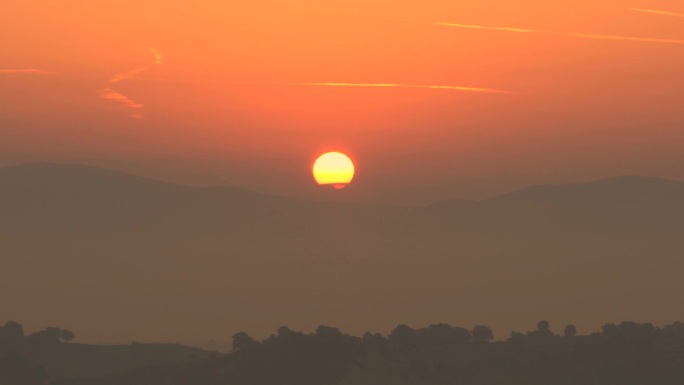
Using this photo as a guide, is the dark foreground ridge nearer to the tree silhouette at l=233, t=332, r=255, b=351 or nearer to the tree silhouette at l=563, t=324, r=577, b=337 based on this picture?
the tree silhouette at l=233, t=332, r=255, b=351

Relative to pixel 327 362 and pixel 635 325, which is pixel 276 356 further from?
pixel 635 325

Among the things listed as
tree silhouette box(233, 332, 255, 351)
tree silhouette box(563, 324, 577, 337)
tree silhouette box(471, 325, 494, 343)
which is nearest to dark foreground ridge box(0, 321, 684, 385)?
tree silhouette box(233, 332, 255, 351)

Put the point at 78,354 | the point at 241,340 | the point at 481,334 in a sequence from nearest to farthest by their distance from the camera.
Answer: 1. the point at 241,340
2. the point at 481,334
3. the point at 78,354

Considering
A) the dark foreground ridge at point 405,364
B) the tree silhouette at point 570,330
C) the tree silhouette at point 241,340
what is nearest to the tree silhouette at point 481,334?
the tree silhouette at point 570,330

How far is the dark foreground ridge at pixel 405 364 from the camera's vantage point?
14338 centimetres

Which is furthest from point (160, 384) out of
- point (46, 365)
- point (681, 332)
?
point (681, 332)

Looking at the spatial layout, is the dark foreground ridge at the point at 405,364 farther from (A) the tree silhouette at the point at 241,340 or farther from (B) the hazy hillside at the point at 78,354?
→ (B) the hazy hillside at the point at 78,354

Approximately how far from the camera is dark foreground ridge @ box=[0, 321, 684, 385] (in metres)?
143

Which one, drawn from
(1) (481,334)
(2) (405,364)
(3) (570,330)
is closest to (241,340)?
(2) (405,364)

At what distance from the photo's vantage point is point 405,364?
147750mm

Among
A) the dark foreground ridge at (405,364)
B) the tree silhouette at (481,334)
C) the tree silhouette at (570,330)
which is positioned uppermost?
the tree silhouette at (570,330)

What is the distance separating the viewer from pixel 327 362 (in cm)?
14650

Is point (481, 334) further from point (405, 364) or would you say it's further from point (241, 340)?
point (241, 340)

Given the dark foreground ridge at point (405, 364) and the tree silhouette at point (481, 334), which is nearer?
the dark foreground ridge at point (405, 364)
